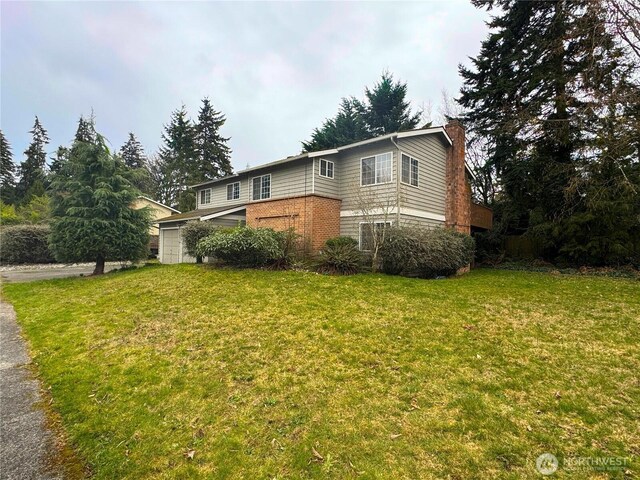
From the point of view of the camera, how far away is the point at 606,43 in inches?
434

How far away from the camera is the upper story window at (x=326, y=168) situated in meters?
15.0

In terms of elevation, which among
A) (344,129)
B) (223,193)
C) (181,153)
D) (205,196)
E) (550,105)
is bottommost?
(223,193)

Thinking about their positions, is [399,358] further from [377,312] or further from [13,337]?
[13,337]

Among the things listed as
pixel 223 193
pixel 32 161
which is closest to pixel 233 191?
pixel 223 193

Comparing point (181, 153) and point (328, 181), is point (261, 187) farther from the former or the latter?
point (181, 153)

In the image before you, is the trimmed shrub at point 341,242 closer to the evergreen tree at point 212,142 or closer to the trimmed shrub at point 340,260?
the trimmed shrub at point 340,260

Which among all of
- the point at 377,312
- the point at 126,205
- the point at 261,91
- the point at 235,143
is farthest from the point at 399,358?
the point at 235,143

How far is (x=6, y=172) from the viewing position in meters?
45.8

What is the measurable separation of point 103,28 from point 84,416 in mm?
11635

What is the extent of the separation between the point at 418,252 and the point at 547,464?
30.5 ft

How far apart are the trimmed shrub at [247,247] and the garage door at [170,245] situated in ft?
26.4

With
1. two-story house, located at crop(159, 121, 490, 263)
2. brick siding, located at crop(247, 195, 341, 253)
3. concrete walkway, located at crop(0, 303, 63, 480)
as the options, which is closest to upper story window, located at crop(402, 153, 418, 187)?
two-story house, located at crop(159, 121, 490, 263)

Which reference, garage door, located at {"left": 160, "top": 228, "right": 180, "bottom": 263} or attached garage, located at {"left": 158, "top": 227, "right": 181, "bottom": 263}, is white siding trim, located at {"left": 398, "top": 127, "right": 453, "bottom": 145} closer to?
attached garage, located at {"left": 158, "top": 227, "right": 181, "bottom": 263}

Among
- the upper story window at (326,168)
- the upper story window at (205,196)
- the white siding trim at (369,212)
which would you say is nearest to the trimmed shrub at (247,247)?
the white siding trim at (369,212)
